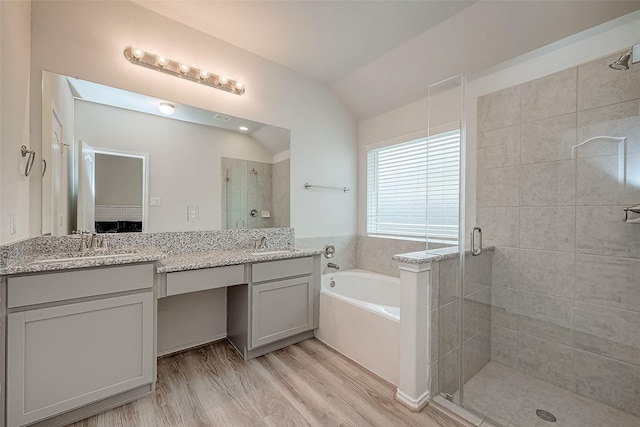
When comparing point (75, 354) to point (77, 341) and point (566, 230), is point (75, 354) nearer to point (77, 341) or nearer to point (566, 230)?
point (77, 341)

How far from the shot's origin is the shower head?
1.62 m

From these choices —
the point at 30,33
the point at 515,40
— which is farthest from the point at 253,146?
the point at 515,40

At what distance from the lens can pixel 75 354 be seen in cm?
143

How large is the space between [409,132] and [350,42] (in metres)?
1.06

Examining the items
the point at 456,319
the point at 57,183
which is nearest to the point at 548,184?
the point at 456,319

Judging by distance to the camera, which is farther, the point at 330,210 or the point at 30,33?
the point at 330,210

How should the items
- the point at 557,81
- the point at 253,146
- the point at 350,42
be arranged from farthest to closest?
the point at 253,146 → the point at 350,42 → the point at 557,81

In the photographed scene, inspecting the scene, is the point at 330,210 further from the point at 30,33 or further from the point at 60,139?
the point at 30,33

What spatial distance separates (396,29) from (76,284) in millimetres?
2753

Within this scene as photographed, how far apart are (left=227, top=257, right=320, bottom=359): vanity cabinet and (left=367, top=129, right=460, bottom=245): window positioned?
1076mm

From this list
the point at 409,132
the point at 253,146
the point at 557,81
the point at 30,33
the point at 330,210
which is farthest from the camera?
the point at 330,210

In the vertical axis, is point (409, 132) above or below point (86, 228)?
above

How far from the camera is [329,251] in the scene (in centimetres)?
302

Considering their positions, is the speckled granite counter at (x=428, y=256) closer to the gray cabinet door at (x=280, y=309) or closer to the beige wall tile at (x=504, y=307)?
the beige wall tile at (x=504, y=307)
